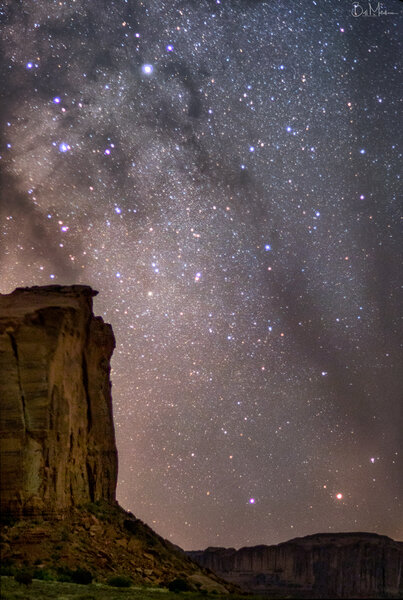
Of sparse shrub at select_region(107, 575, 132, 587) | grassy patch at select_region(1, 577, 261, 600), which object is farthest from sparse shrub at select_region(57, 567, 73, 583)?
sparse shrub at select_region(107, 575, 132, 587)

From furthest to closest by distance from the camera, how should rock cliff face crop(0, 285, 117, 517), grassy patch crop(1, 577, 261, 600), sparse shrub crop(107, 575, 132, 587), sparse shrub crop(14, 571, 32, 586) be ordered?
1. rock cliff face crop(0, 285, 117, 517)
2. sparse shrub crop(107, 575, 132, 587)
3. sparse shrub crop(14, 571, 32, 586)
4. grassy patch crop(1, 577, 261, 600)

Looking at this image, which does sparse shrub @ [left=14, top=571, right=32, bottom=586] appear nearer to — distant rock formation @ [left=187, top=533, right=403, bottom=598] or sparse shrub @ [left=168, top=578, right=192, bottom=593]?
sparse shrub @ [left=168, top=578, right=192, bottom=593]

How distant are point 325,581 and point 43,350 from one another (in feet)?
341

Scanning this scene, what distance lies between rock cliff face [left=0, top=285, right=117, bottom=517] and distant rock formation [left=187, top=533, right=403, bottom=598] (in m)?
90.9

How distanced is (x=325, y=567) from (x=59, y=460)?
10139 centimetres

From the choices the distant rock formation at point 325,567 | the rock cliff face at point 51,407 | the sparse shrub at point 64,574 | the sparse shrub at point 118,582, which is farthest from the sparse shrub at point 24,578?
the distant rock formation at point 325,567

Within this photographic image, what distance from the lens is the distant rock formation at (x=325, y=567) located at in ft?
371

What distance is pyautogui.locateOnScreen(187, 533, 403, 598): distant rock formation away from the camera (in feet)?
371

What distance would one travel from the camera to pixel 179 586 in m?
26.8

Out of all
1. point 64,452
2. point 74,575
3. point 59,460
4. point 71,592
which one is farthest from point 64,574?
point 64,452

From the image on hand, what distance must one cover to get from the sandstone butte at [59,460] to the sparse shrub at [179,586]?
116 centimetres

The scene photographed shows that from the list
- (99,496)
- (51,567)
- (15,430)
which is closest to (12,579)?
(51,567)

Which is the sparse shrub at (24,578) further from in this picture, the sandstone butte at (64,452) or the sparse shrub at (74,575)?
the sandstone butte at (64,452)

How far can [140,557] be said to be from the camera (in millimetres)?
29812
